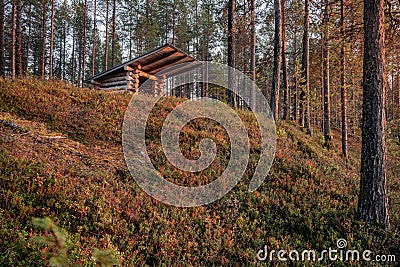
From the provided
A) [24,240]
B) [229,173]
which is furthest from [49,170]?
[229,173]

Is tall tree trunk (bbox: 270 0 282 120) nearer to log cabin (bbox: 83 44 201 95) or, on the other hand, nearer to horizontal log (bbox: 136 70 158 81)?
log cabin (bbox: 83 44 201 95)

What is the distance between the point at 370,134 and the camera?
7371 millimetres

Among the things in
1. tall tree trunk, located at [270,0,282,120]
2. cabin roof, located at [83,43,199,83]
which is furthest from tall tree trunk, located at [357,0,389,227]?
cabin roof, located at [83,43,199,83]

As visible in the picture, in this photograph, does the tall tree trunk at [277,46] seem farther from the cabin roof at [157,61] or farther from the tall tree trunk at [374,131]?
the tall tree trunk at [374,131]

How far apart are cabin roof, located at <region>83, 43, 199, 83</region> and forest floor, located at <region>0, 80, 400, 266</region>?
654 centimetres

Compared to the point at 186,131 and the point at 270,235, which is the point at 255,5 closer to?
the point at 186,131

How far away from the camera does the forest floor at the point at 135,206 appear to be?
5.27 metres

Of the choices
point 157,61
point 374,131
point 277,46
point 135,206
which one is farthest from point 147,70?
point 374,131

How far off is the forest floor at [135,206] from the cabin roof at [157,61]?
6.54 metres

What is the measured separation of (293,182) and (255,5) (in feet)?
37.6

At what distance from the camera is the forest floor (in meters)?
5.27

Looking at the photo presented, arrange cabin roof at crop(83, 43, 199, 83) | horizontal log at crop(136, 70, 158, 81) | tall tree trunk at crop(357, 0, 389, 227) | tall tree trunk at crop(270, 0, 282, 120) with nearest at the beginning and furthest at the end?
1. tall tree trunk at crop(357, 0, 389, 227)
2. tall tree trunk at crop(270, 0, 282, 120)
3. cabin roof at crop(83, 43, 199, 83)
4. horizontal log at crop(136, 70, 158, 81)

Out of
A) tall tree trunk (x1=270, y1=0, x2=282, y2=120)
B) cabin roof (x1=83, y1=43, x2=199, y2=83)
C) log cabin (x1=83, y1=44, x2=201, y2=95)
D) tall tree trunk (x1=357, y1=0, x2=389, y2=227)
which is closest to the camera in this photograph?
tall tree trunk (x1=357, y1=0, x2=389, y2=227)

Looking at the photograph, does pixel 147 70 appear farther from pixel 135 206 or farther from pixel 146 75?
pixel 135 206
